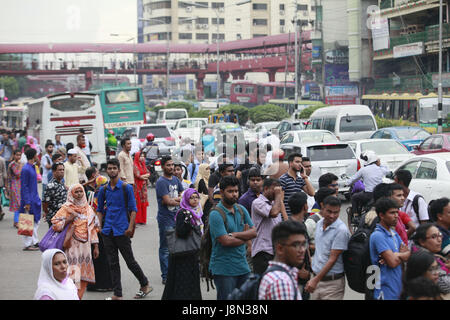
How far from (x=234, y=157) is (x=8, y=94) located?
422ft

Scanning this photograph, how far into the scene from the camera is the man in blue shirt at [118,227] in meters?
8.73

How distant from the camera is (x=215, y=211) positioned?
22.3 ft

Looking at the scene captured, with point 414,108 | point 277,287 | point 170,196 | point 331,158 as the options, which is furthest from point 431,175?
point 414,108

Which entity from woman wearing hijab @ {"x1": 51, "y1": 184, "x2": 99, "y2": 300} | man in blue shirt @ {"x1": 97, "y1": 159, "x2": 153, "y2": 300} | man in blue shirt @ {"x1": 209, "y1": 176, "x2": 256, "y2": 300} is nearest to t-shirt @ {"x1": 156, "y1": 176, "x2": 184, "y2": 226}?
man in blue shirt @ {"x1": 97, "y1": 159, "x2": 153, "y2": 300}

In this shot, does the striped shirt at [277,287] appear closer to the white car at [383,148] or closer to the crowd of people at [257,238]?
the crowd of people at [257,238]

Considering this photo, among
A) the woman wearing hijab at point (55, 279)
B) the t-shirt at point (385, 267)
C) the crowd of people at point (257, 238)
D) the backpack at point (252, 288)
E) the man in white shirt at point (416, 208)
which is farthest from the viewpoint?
the man in white shirt at point (416, 208)

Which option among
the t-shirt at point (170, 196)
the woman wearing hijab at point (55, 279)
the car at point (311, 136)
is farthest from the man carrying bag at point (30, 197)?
the car at point (311, 136)

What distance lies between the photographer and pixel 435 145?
2014 centimetres

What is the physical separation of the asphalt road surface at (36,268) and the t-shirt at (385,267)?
2.57m

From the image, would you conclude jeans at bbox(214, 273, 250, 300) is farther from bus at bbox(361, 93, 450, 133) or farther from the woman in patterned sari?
bus at bbox(361, 93, 450, 133)

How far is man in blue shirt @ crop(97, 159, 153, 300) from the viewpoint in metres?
8.73

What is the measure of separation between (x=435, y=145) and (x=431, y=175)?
7802 mm

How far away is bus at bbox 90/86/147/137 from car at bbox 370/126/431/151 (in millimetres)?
17044

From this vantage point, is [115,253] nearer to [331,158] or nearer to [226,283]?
[226,283]
